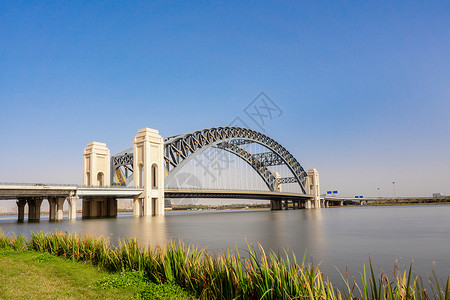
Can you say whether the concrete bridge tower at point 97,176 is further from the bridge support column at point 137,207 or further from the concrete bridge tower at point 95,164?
the bridge support column at point 137,207

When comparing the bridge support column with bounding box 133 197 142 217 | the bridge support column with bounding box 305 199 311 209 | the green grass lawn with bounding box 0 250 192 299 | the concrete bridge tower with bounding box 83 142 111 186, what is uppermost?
the concrete bridge tower with bounding box 83 142 111 186

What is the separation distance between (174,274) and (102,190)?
54.9m

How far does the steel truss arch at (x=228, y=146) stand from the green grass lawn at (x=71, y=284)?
66.7 meters

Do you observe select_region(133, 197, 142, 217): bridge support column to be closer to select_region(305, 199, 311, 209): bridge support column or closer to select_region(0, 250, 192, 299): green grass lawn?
select_region(0, 250, 192, 299): green grass lawn

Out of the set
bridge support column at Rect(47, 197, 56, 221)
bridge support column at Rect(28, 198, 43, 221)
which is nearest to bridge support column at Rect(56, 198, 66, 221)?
bridge support column at Rect(47, 197, 56, 221)

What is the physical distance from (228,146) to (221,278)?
97688 millimetres

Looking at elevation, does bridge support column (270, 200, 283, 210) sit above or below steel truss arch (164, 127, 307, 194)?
below

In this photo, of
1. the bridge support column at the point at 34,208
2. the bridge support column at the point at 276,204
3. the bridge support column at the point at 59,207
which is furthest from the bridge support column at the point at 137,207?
the bridge support column at the point at 276,204

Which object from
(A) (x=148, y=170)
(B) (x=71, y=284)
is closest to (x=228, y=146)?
(A) (x=148, y=170)

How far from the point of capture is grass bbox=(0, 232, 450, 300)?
609 cm

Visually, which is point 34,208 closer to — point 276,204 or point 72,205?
point 72,205

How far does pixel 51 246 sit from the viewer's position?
49.1 ft

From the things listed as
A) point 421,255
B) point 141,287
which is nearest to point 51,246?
point 141,287

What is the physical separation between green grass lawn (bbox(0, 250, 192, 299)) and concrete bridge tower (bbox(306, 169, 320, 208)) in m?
131
